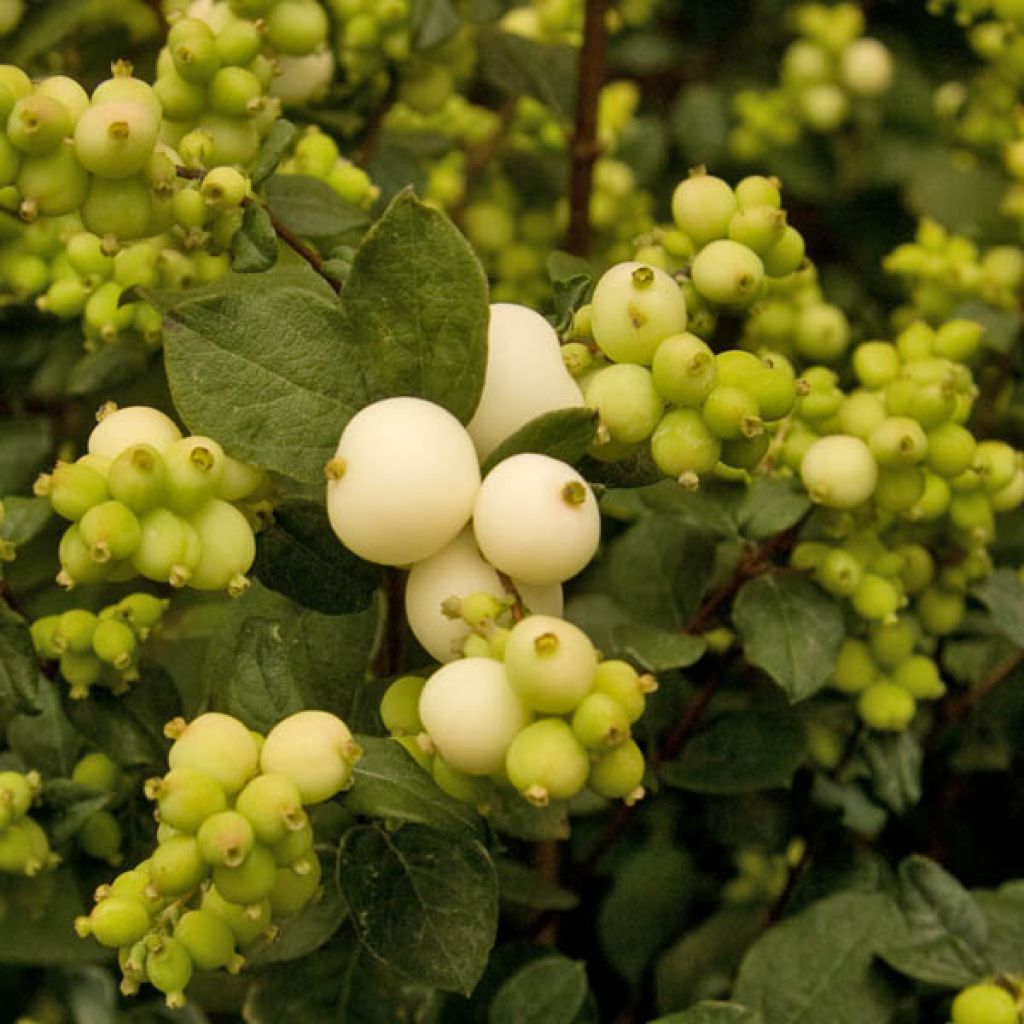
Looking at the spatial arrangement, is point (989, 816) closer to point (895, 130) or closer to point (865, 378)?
point (865, 378)

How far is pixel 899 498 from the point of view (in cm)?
78

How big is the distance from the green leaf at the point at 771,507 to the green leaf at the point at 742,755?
14cm

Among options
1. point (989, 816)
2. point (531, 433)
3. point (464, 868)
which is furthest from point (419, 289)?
point (989, 816)

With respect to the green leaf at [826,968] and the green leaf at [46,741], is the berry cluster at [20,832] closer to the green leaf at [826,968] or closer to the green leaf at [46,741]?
the green leaf at [46,741]

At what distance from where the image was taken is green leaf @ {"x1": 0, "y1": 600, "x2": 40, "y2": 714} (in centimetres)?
69

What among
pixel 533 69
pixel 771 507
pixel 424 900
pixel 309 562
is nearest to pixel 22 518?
pixel 309 562

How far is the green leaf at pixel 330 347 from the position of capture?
0.58 m

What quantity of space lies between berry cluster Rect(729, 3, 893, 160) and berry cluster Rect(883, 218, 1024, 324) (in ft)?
1.42

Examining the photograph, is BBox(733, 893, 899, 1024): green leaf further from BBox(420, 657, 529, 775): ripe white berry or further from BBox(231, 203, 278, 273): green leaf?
BBox(231, 203, 278, 273): green leaf

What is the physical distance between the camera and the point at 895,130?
1.67 metres

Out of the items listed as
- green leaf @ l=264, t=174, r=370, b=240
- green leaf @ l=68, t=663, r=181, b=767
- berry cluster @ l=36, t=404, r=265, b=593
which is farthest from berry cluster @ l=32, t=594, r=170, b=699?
green leaf @ l=264, t=174, r=370, b=240

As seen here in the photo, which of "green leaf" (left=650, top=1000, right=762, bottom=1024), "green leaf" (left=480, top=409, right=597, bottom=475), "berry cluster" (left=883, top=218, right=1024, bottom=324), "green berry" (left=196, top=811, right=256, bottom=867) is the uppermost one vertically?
"green leaf" (left=480, top=409, right=597, bottom=475)

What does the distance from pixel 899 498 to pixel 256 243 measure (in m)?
0.37

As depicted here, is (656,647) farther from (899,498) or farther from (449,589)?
(449,589)
